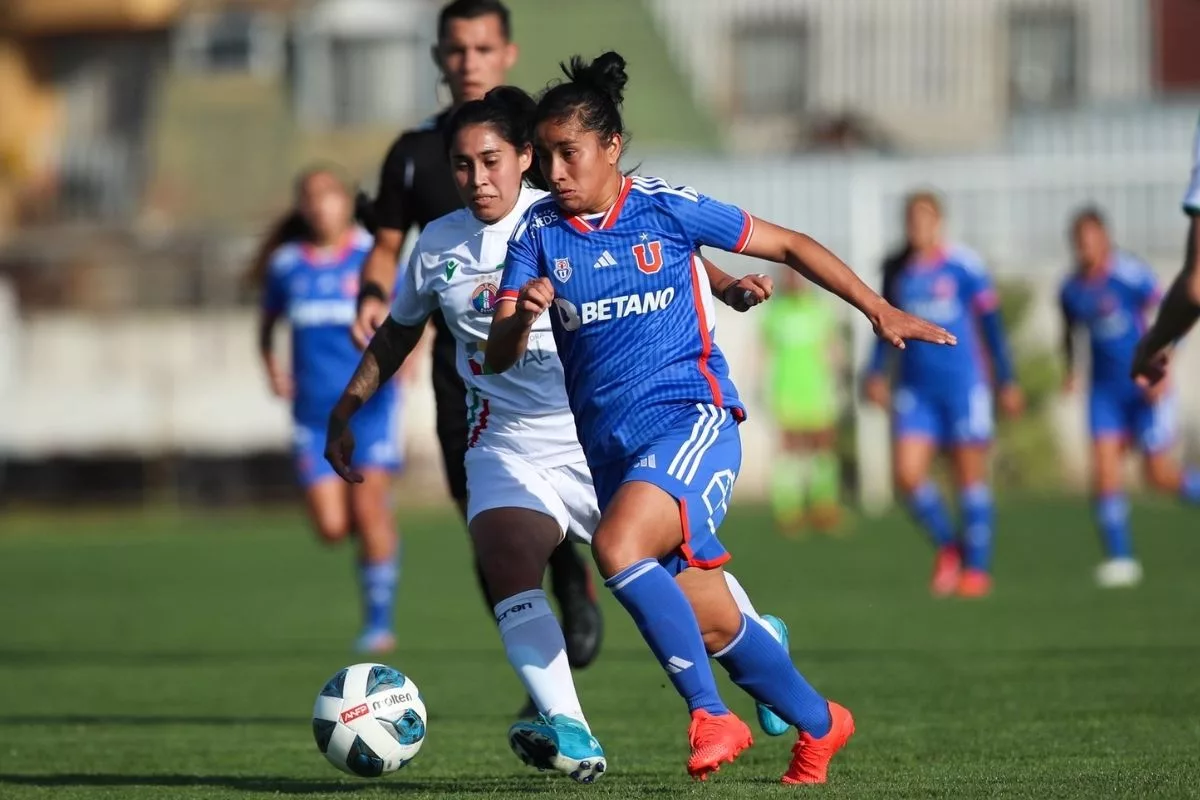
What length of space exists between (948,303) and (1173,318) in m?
7.16

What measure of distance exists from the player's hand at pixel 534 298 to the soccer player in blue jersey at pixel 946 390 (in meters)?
7.79

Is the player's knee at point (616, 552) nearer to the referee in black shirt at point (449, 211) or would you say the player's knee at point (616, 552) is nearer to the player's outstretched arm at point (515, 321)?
the player's outstretched arm at point (515, 321)

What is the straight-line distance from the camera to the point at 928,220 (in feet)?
42.2

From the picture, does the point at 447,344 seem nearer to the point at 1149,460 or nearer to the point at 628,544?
the point at 628,544

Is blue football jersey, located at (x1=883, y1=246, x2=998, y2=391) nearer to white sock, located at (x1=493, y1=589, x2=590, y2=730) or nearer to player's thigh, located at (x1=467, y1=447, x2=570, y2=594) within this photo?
player's thigh, located at (x1=467, y1=447, x2=570, y2=594)

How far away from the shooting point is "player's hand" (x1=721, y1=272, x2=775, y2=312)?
213 inches

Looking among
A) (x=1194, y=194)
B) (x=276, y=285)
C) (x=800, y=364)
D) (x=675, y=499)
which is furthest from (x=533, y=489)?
(x=800, y=364)

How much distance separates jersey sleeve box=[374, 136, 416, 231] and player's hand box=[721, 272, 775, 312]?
2.17m

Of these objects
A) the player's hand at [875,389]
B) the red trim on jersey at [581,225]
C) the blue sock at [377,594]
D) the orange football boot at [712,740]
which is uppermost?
the red trim on jersey at [581,225]

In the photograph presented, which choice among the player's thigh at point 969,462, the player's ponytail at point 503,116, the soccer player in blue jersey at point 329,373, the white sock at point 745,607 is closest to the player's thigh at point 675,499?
the white sock at point 745,607

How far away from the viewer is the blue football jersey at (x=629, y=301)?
5.52 meters

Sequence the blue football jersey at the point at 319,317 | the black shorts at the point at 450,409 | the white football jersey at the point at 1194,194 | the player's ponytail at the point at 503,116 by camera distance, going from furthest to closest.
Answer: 1. the blue football jersey at the point at 319,317
2. the black shorts at the point at 450,409
3. the player's ponytail at the point at 503,116
4. the white football jersey at the point at 1194,194

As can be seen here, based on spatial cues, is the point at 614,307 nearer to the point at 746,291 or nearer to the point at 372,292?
the point at 746,291

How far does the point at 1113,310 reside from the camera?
44.2ft
